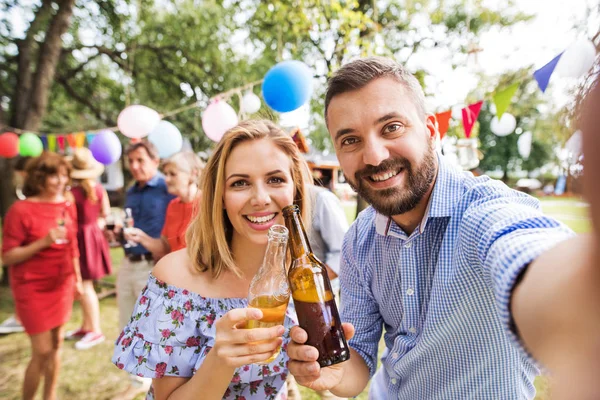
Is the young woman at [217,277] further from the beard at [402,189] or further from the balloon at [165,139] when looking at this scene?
the balloon at [165,139]

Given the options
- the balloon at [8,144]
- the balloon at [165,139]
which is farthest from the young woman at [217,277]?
the balloon at [8,144]

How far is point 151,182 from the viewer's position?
13.4 ft

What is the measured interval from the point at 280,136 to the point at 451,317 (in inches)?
43.6

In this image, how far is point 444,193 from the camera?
53.0 inches

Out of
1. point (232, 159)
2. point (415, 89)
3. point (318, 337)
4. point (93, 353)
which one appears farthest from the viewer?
point (93, 353)

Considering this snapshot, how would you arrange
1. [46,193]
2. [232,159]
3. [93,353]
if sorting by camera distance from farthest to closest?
[93,353] → [46,193] → [232,159]

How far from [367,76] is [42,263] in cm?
366

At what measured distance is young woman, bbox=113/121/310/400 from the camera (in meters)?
1.44

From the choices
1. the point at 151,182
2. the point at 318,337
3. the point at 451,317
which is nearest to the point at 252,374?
the point at 318,337

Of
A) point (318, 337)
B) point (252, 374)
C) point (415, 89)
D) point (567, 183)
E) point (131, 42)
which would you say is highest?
point (131, 42)

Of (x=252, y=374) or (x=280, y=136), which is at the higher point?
(x=280, y=136)

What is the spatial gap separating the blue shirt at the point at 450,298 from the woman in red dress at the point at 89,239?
4411mm

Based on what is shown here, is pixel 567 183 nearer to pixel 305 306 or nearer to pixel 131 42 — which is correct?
pixel 305 306

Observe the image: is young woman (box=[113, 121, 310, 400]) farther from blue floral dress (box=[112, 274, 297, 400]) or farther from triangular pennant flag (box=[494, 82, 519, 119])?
triangular pennant flag (box=[494, 82, 519, 119])
